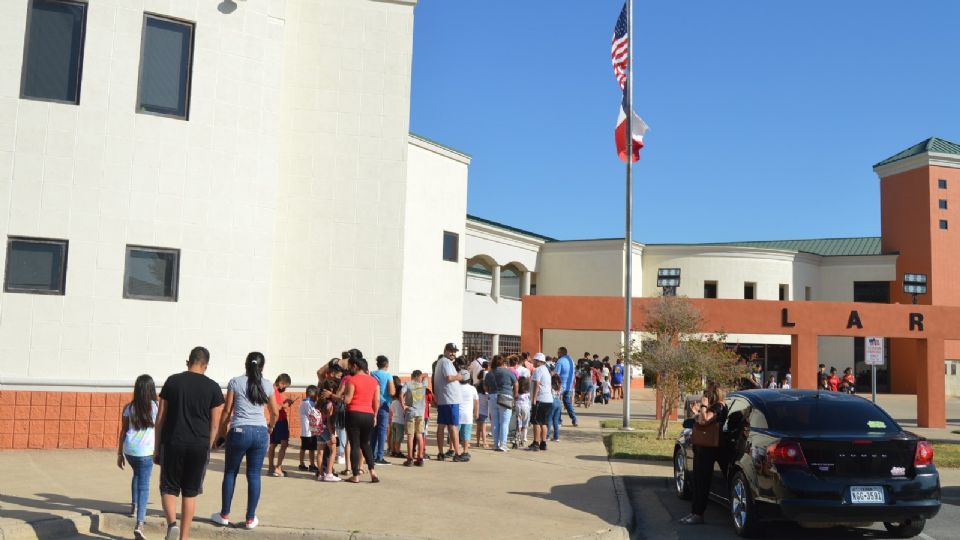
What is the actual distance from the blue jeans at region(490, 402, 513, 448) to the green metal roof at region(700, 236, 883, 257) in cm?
3275

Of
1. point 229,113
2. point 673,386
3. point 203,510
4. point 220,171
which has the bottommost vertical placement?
point 203,510

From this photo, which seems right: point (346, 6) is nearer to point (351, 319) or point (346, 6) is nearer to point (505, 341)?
point (351, 319)

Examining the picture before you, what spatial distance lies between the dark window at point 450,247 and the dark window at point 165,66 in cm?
1108

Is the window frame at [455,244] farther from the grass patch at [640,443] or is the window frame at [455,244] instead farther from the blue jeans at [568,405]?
the grass patch at [640,443]

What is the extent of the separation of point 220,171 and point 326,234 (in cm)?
235

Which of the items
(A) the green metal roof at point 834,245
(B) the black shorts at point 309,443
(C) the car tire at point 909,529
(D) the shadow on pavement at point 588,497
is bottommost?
(D) the shadow on pavement at point 588,497

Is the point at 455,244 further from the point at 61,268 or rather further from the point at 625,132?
the point at 61,268

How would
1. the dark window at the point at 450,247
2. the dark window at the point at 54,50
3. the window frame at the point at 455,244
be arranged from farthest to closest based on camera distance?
the dark window at the point at 450,247 → the window frame at the point at 455,244 → the dark window at the point at 54,50

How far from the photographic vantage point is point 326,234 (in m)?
16.0

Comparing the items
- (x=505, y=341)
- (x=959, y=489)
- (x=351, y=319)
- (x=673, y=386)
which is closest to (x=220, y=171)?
(x=351, y=319)

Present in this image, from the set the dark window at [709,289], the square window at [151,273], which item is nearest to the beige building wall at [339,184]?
the square window at [151,273]

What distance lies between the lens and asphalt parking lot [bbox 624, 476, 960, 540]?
923 centimetres

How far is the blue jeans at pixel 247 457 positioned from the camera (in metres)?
8.34

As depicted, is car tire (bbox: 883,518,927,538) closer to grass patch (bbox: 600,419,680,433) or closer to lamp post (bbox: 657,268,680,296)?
grass patch (bbox: 600,419,680,433)
